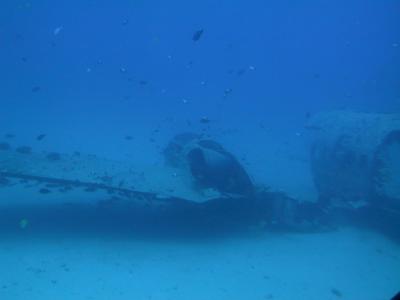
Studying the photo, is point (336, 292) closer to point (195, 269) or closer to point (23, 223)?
point (195, 269)

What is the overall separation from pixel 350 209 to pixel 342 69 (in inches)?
5287

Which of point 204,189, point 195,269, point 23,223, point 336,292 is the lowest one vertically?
point 336,292

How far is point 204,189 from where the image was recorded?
955 cm

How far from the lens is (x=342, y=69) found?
447 feet

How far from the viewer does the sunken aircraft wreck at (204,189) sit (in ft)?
30.3

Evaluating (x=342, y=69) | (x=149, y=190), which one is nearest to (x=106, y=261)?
(x=149, y=190)

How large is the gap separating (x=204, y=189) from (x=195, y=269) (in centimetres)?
180

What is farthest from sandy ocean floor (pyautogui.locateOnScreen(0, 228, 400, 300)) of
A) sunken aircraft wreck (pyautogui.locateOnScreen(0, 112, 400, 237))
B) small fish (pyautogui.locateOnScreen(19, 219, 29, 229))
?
sunken aircraft wreck (pyautogui.locateOnScreen(0, 112, 400, 237))

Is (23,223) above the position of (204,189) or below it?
below

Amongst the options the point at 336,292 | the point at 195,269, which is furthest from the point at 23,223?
the point at 336,292

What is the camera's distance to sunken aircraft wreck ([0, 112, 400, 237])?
30.3ft

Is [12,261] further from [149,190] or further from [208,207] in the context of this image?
[208,207]

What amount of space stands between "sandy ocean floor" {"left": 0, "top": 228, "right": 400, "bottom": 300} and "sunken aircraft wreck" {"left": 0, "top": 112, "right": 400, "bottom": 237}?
2.76ft

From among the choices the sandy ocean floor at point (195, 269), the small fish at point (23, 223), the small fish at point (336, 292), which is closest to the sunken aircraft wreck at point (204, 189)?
the small fish at point (23, 223)
